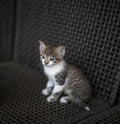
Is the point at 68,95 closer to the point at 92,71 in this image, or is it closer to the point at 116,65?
the point at 92,71

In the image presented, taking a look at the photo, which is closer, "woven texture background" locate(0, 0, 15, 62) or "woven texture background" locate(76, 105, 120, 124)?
"woven texture background" locate(76, 105, 120, 124)

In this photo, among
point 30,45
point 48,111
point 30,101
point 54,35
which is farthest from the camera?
point 30,45

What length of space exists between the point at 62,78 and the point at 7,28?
0.96 metres

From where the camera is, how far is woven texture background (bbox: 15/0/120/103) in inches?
74.9


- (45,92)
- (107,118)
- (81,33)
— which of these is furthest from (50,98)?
(81,33)

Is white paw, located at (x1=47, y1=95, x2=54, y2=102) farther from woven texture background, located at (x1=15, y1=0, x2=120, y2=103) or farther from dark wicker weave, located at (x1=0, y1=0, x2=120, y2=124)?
woven texture background, located at (x1=15, y1=0, x2=120, y2=103)

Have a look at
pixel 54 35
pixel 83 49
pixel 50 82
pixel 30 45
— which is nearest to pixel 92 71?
pixel 83 49

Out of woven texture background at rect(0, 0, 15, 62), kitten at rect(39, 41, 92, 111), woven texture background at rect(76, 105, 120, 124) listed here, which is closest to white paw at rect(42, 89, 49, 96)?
kitten at rect(39, 41, 92, 111)

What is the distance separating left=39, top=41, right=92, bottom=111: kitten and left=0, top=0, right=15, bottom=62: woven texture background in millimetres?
731

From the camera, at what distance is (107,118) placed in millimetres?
1628

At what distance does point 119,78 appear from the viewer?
1841mm

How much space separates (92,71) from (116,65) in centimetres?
22

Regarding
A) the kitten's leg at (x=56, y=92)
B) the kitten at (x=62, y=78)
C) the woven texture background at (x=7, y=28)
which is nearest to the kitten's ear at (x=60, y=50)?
the kitten at (x=62, y=78)

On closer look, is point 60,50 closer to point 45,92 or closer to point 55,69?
point 55,69
